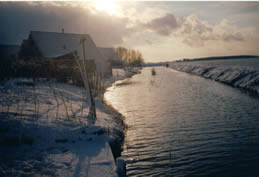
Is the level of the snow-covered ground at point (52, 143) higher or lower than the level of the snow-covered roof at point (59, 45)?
lower

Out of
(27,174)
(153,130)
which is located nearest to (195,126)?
(153,130)

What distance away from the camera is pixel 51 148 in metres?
5.07

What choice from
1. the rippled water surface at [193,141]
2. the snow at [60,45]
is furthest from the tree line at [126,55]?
the rippled water surface at [193,141]

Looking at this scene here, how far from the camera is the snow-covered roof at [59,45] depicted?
2434 cm

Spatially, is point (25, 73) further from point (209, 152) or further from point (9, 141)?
point (209, 152)

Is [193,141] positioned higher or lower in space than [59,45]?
lower

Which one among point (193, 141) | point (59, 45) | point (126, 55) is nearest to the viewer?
point (193, 141)

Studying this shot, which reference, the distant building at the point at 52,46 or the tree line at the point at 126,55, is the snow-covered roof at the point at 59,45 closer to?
the distant building at the point at 52,46

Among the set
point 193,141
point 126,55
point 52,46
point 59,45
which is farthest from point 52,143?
point 126,55

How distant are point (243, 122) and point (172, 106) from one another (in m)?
4.26

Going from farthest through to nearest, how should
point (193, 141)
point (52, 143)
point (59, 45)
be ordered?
1. point (59, 45)
2. point (193, 141)
3. point (52, 143)

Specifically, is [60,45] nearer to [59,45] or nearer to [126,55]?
[59,45]

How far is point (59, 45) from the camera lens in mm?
26203

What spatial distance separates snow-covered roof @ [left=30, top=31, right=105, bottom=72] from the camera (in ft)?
79.9
